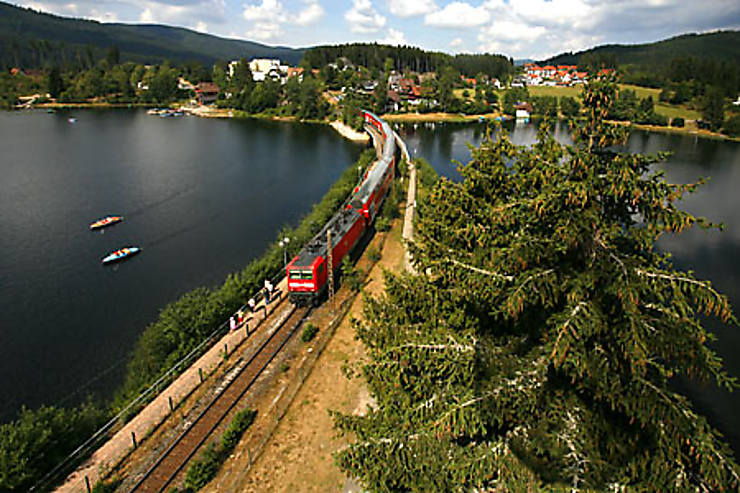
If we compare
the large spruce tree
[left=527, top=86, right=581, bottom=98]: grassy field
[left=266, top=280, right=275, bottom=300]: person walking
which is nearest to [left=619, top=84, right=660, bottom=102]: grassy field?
[left=527, top=86, right=581, bottom=98]: grassy field

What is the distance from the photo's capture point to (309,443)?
17.4 meters

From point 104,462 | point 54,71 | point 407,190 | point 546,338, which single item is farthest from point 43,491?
point 54,71

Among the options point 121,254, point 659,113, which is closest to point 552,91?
point 659,113

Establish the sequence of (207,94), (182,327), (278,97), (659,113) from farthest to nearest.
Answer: (207,94)
(278,97)
(659,113)
(182,327)

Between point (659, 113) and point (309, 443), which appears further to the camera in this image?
point (659, 113)

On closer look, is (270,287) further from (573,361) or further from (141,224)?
(141,224)

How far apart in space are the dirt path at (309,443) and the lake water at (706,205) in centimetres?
1199

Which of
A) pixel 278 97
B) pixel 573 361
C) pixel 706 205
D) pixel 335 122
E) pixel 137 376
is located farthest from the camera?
pixel 278 97

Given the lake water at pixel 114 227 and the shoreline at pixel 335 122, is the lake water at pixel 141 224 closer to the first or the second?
the lake water at pixel 114 227

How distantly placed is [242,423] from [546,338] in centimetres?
1317

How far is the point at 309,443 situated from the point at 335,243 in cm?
1427

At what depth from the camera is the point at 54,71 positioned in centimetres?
14550

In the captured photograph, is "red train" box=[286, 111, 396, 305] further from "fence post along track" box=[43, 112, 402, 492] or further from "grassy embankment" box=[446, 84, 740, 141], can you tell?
"grassy embankment" box=[446, 84, 740, 141]

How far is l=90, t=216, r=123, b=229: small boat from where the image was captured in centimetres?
4582
